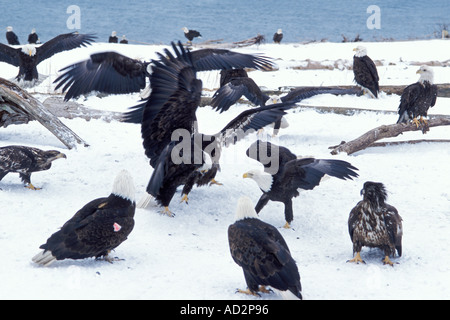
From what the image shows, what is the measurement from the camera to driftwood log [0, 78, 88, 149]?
7.16 metres

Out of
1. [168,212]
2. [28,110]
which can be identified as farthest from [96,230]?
[28,110]

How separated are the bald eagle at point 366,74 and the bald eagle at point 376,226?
6.29 metres

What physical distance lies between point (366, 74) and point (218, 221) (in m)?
6.06

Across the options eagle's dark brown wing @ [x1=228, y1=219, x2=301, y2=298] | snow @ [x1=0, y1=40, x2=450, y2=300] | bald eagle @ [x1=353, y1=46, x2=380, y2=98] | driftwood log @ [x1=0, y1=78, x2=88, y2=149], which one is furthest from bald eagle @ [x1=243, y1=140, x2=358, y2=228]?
bald eagle @ [x1=353, y1=46, x2=380, y2=98]

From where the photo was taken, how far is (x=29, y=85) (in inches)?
500

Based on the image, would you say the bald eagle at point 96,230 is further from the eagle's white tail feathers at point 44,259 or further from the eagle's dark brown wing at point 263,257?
the eagle's dark brown wing at point 263,257

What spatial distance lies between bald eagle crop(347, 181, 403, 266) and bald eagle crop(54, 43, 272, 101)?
2474 mm

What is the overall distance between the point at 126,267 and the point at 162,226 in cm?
113

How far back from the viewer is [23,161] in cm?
570

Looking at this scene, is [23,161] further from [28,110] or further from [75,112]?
[75,112]

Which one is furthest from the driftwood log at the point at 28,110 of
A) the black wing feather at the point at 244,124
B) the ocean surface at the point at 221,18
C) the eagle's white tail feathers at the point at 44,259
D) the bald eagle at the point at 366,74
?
the ocean surface at the point at 221,18

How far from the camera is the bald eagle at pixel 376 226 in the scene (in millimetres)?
4535

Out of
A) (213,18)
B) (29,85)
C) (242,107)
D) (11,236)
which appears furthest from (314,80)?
(213,18)

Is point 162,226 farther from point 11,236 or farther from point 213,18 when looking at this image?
point 213,18
